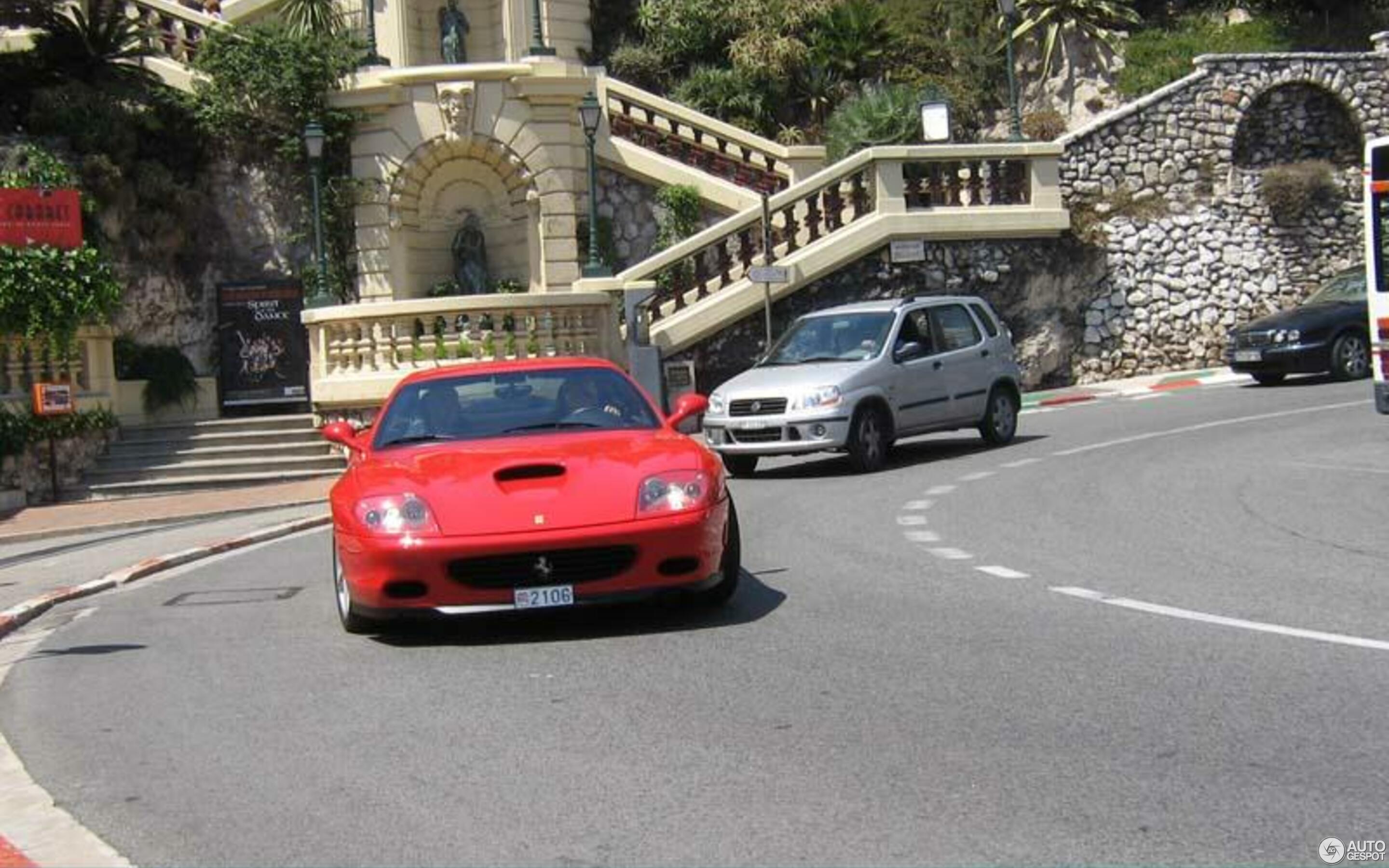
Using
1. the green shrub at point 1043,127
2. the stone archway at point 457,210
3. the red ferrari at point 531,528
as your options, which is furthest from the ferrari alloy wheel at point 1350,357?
the red ferrari at point 531,528

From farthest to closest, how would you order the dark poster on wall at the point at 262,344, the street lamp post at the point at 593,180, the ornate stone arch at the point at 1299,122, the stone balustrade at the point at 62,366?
1. the ornate stone arch at the point at 1299,122
2. the dark poster on wall at the point at 262,344
3. the street lamp post at the point at 593,180
4. the stone balustrade at the point at 62,366

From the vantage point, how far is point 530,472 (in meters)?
9.14

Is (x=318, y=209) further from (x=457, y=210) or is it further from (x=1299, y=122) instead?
(x=1299, y=122)

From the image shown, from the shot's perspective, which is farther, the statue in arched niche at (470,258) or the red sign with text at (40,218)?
the statue in arched niche at (470,258)

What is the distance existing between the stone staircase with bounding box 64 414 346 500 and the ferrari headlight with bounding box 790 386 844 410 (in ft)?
29.9

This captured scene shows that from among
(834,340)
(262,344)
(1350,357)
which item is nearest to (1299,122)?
(1350,357)

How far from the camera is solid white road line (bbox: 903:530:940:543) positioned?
12.6m

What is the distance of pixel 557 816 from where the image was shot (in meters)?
5.72

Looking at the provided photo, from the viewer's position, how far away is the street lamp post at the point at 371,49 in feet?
105

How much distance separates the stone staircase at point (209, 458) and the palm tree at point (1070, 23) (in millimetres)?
17505

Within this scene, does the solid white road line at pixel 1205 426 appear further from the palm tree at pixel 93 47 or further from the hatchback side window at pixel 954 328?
the palm tree at pixel 93 47

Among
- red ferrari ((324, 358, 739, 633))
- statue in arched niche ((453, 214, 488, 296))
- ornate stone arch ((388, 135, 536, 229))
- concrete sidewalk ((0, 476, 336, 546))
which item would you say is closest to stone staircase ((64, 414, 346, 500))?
concrete sidewalk ((0, 476, 336, 546))

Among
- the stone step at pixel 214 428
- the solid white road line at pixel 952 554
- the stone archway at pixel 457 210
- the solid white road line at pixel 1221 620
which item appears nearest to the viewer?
the solid white road line at pixel 1221 620

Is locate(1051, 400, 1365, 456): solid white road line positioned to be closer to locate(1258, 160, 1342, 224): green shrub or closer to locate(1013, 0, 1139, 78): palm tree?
locate(1258, 160, 1342, 224): green shrub
